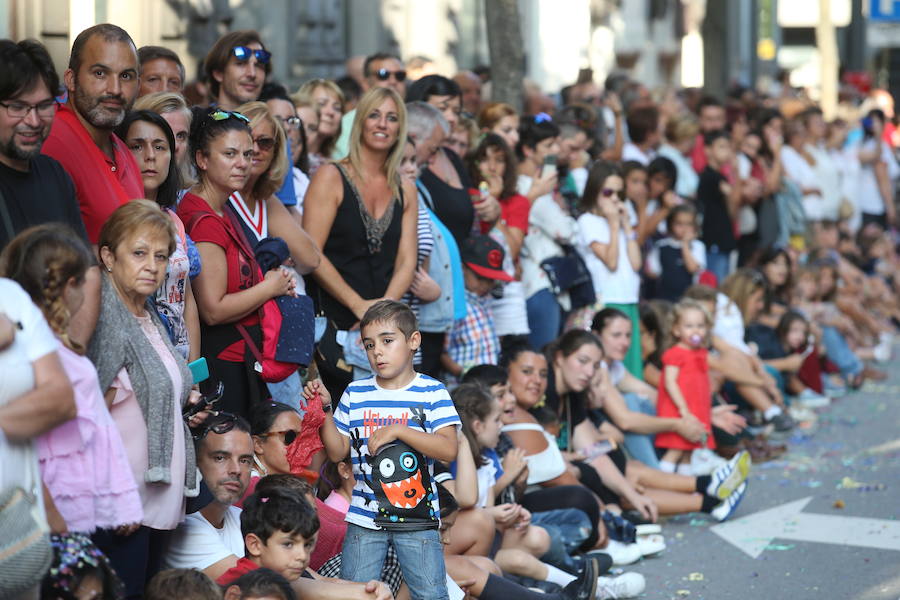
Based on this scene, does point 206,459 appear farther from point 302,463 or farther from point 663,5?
point 663,5

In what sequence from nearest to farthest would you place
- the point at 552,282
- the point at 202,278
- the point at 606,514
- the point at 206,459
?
1. the point at 206,459
2. the point at 202,278
3. the point at 606,514
4. the point at 552,282

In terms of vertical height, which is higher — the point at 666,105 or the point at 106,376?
the point at 666,105

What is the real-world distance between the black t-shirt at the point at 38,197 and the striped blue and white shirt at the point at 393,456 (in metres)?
1.22

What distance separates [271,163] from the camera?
6.16 metres

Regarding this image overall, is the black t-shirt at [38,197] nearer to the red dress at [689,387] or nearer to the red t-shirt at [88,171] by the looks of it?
the red t-shirt at [88,171]

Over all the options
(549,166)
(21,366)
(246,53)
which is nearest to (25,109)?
(21,366)

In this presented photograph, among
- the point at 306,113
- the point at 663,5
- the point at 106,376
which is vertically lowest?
the point at 106,376

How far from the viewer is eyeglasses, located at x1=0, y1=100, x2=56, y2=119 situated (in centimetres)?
448

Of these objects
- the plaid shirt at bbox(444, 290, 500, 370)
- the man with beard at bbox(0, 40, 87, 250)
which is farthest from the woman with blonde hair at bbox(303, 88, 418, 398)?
the man with beard at bbox(0, 40, 87, 250)

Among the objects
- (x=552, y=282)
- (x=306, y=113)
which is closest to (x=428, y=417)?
(x=306, y=113)

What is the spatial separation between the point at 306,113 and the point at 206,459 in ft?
10.0

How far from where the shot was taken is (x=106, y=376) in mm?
4520

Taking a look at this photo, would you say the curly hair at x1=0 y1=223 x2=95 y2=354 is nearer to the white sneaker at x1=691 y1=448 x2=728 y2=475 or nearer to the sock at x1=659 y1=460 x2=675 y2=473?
the sock at x1=659 y1=460 x2=675 y2=473

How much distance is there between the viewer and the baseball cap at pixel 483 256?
7.85 metres
